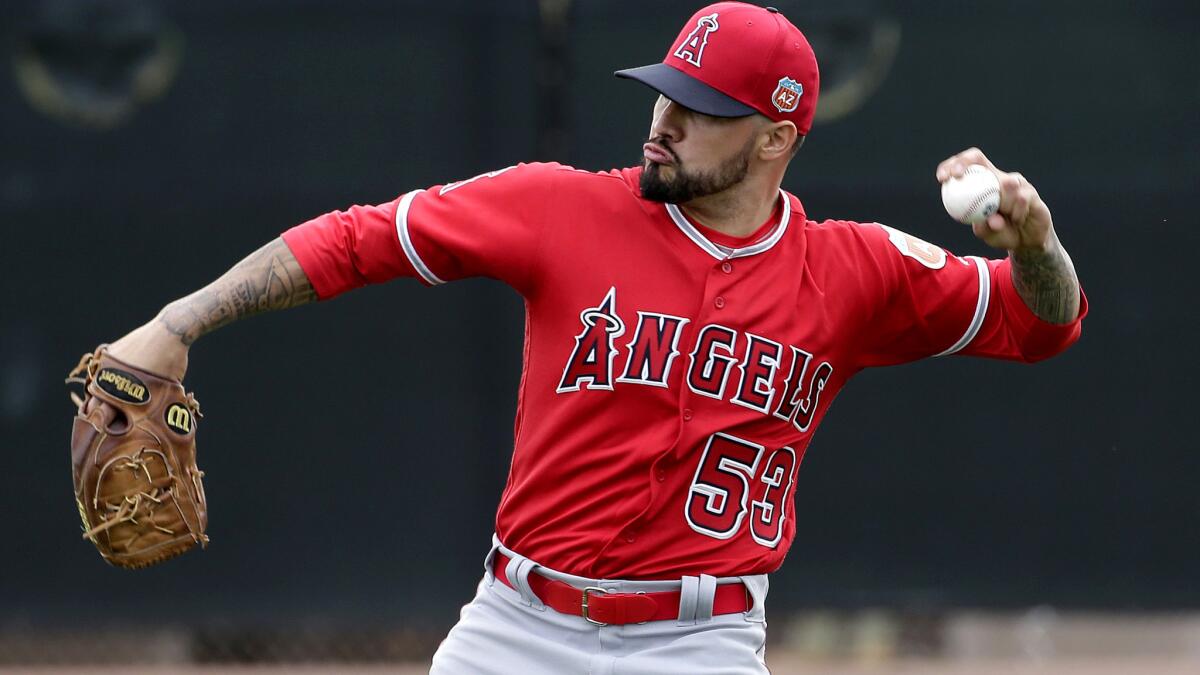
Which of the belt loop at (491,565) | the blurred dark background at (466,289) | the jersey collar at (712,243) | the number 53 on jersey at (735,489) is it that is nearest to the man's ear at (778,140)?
the jersey collar at (712,243)

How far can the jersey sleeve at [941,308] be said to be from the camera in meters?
3.24

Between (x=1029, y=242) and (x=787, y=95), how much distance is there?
555 millimetres

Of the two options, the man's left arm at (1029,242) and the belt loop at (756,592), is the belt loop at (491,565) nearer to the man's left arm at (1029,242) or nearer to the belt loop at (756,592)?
the belt loop at (756,592)

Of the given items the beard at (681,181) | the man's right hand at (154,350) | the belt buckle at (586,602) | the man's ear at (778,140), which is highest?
the man's ear at (778,140)

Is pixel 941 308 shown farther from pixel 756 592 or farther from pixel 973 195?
pixel 756 592

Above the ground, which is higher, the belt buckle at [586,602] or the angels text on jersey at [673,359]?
the angels text on jersey at [673,359]

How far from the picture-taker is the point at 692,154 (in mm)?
3135

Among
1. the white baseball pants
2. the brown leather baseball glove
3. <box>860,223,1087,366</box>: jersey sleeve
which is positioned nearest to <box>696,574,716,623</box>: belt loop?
the white baseball pants

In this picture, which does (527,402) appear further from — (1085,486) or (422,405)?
(1085,486)

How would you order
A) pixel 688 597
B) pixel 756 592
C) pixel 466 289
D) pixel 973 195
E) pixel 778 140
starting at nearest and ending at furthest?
pixel 973 195 → pixel 688 597 → pixel 756 592 → pixel 778 140 → pixel 466 289

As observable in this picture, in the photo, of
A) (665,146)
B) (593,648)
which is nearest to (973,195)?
(665,146)

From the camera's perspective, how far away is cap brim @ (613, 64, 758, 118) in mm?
3098

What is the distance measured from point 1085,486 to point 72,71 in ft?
11.7

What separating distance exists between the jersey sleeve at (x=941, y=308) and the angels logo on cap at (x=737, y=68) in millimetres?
331
